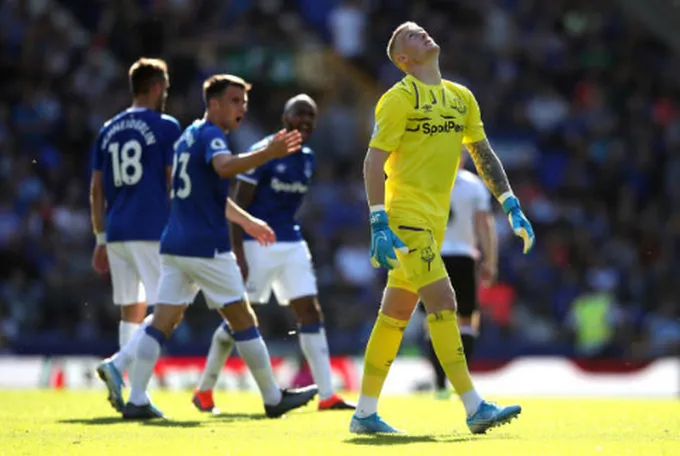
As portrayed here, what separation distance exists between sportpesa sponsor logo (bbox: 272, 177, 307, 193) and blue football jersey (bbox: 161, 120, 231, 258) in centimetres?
172

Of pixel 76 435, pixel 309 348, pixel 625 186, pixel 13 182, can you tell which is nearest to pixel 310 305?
pixel 309 348

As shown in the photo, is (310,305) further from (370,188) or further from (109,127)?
(370,188)

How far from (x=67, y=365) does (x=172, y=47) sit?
28.3ft

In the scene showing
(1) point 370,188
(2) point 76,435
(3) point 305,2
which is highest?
(3) point 305,2

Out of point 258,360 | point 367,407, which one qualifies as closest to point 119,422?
point 258,360

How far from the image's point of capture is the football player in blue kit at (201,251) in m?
10.4

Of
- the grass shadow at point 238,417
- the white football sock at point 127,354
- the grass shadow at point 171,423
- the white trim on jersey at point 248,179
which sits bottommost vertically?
the grass shadow at point 238,417

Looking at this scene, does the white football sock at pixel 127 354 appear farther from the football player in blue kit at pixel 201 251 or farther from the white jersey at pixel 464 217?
the white jersey at pixel 464 217

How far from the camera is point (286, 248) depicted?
40.2ft

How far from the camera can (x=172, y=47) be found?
85.4ft

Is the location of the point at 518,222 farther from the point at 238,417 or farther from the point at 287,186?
the point at 287,186

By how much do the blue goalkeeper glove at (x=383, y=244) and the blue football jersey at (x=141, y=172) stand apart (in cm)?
300

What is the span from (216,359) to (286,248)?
1110 mm

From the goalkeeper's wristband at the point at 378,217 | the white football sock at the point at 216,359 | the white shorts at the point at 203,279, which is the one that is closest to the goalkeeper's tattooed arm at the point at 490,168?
the goalkeeper's wristband at the point at 378,217
